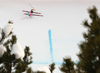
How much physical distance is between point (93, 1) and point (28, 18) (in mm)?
1478

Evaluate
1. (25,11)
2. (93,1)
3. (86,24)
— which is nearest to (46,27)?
(25,11)

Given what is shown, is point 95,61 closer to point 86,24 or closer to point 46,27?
point 86,24

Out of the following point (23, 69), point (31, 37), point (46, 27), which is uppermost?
point (46, 27)

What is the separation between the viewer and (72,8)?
3.16 metres

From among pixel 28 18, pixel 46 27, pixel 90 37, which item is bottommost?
pixel 90 37

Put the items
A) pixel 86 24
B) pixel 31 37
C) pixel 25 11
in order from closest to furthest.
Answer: pixel 86 24 < pixel 31 37 < pixel 25 11

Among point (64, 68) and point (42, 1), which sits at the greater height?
point (42, 1)

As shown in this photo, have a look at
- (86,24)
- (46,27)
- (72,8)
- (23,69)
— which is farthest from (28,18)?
(86,24)

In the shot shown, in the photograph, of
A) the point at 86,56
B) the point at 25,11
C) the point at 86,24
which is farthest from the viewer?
the point at 25,11

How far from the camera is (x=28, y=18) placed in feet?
10.0

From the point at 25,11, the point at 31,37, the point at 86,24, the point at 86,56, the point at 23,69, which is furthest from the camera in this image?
the point at 25,11

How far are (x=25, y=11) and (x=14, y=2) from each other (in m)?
0.34

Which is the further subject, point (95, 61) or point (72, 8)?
point (72, 8)

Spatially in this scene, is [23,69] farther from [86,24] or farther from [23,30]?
[23,30]
